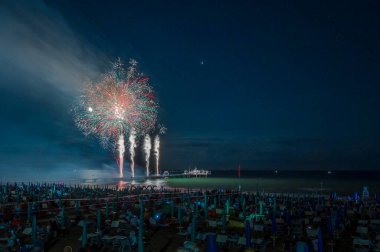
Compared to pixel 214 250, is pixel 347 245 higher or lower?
lower

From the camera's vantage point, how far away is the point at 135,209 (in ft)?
75.0

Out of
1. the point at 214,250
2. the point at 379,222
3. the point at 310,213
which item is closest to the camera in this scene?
the point at 214,250

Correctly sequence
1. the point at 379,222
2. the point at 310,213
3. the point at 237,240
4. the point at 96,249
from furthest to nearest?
the point at 310,213 < the point at 379,222 < the point at 237,240 < the point at 96,249

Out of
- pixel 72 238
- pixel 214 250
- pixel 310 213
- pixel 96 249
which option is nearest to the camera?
pixel 214 250

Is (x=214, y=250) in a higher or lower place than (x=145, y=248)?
higher

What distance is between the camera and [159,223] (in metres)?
18.5

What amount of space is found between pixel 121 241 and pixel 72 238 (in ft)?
12.1

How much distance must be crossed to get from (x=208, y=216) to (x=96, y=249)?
9935 mm

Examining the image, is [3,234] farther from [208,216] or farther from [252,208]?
[252,208]

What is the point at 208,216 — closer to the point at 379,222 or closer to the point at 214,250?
the point at 379,222

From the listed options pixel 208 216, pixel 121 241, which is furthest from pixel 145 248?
pixel 208 216

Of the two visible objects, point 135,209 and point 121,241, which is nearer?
point 121,241

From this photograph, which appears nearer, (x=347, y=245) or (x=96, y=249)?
(x=96, y=249)

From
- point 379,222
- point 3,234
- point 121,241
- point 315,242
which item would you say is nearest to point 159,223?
point 121,241
